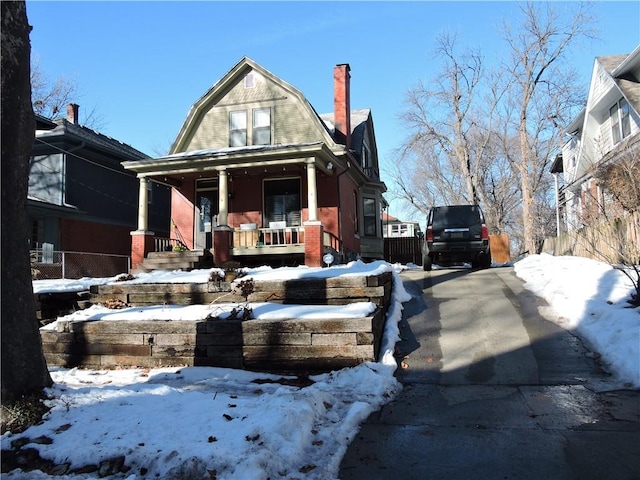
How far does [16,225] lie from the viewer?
12.7 feet

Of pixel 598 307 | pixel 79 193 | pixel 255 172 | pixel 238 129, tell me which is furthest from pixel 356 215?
pixel 598 307

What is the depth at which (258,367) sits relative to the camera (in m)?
5.75

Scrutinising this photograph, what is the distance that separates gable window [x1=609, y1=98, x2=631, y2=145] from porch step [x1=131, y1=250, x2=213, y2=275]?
15.9m

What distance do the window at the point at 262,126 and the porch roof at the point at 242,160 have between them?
8.78 feet

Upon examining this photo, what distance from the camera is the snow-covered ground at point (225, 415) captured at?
3.09 meters

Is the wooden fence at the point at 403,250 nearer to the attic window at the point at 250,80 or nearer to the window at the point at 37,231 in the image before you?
the attic window at the point at 250,80

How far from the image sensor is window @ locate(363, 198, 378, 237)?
20422 mm

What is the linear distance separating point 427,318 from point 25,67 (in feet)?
20.9

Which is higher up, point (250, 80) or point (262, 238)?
point (250, 80)

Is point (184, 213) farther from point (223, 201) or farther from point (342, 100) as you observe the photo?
point (342, 100)

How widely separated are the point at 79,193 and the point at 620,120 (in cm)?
2117

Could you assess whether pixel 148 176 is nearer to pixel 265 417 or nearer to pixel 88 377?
pixel 88 377

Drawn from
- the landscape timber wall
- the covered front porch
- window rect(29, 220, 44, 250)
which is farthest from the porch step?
the landscape timber wall

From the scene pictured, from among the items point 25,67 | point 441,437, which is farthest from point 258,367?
point 25,67
